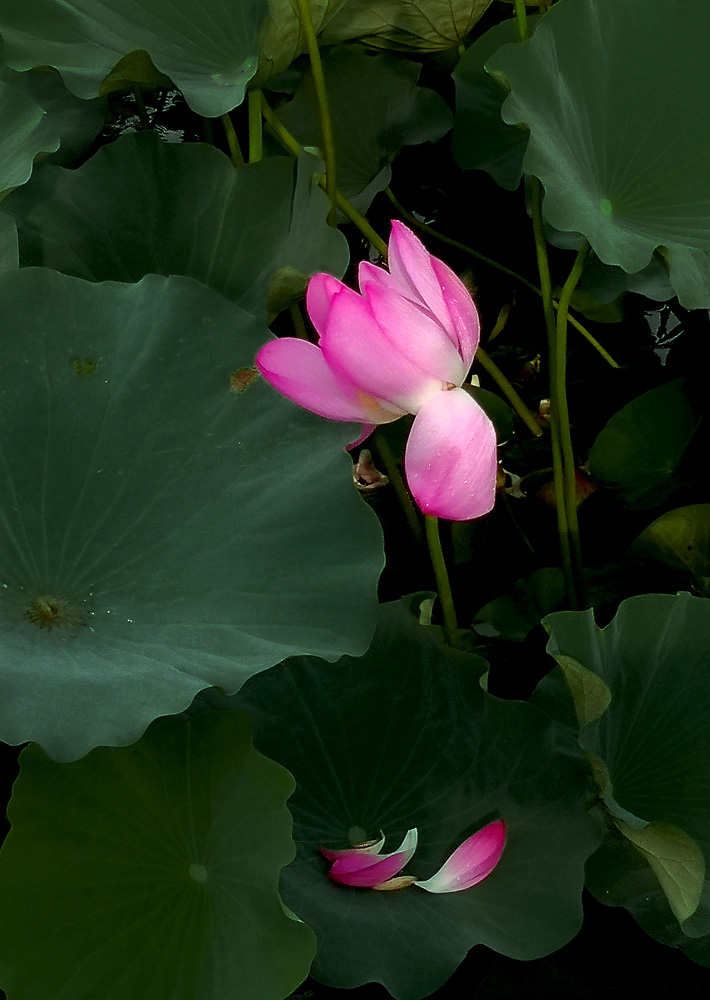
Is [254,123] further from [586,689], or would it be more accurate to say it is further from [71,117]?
[586,689]

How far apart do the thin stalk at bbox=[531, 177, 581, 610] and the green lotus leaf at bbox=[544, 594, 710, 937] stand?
0.13m

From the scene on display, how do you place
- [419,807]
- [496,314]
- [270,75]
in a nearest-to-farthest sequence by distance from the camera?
1. [419,807]
2. [270,75]
3. [496,314]

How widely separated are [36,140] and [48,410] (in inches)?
8.8

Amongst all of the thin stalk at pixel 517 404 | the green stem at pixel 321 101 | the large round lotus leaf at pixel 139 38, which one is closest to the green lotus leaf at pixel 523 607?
the thin stalk at pixel 517 404

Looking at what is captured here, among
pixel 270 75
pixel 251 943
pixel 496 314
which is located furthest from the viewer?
pixel 496 314

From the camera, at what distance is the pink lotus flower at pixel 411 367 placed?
0.53m

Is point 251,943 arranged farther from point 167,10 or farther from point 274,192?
point 167,10

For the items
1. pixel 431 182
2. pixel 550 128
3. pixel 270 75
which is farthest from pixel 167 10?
pixel 431 182

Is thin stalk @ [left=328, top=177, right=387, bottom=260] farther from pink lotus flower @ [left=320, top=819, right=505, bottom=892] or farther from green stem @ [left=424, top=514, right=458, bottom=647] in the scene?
pink lotus flower @ [left=320, top=819, right=505, bottom=892]

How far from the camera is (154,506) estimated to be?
0.65 metres

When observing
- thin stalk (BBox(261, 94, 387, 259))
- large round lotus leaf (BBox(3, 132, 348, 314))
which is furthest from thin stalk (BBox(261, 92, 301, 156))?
large round lotus leaf (BBox(3, 132, 348, 314))

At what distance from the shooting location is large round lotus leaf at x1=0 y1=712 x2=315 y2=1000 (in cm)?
56

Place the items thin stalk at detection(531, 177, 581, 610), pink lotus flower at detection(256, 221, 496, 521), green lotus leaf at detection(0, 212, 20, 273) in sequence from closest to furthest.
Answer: pink lotus flower at detection(256, 221, 496, 521)
green lotus leaf at detection(0, 212, 20, 273)
thin stalk at detection(531, 177, 581, 610)

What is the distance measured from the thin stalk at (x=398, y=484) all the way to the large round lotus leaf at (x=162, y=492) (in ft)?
0.64
